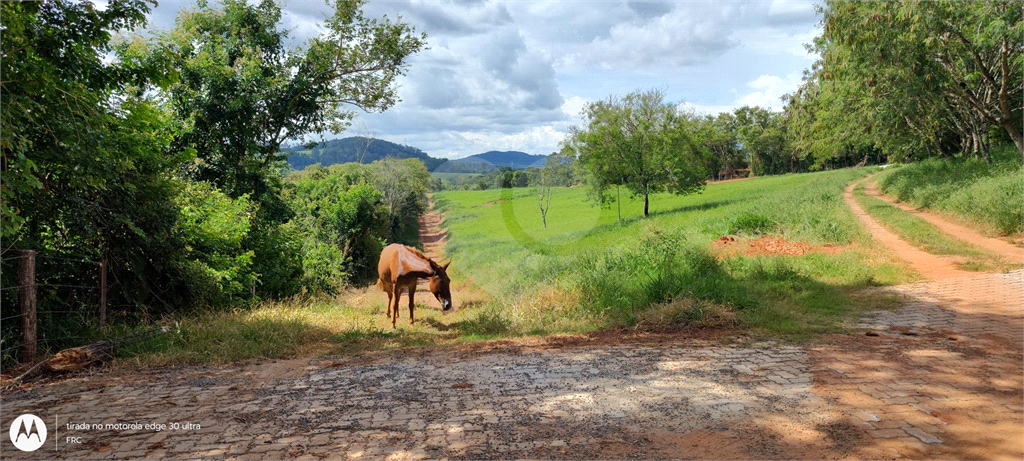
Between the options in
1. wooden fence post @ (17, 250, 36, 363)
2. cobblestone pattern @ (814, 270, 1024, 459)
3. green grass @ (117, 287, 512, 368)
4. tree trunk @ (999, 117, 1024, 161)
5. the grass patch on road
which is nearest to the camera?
cobblestone pattern @ (814, 270, 1024, 459)

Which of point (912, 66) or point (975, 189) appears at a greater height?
point (912, 66)

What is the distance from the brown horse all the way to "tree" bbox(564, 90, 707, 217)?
67.4 feet

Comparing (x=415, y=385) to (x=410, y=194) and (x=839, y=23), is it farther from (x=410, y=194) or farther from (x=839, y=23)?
(x=410, y=194)

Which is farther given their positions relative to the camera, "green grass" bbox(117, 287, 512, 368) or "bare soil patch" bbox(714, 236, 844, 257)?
"bare soil patch" bbox(714, 236, 844, 257)

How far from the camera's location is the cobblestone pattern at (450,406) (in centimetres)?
421

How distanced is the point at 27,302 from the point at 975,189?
25.1 meters

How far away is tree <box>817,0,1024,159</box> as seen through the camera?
17.5 metres

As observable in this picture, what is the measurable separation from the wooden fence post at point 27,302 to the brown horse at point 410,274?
5529 mm

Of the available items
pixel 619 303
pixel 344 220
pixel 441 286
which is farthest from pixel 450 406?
Result: pixel 344 220

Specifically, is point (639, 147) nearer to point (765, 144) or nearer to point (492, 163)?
point (492, 163)

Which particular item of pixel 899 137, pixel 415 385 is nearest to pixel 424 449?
pixel 415 385

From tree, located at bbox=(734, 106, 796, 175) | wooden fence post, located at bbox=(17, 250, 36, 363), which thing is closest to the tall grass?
wooden fence post, located at bbox=(17, 250, 36, 363)

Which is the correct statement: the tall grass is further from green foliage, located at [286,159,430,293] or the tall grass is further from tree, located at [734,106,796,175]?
tree, located at [734,106,796,175]

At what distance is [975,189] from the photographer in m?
18.5
